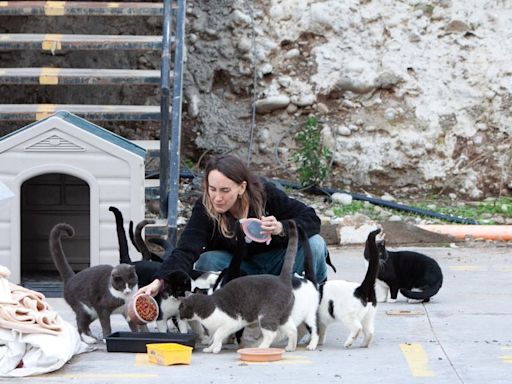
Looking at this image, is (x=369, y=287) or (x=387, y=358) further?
(x=369, y=287)

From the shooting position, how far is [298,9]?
12312mm

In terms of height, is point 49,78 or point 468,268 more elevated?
point 49,78

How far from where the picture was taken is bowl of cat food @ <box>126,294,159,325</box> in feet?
19.0

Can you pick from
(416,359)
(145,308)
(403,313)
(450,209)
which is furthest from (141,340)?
(450,209)

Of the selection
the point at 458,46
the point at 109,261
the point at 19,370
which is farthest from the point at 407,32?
the point at 19,370

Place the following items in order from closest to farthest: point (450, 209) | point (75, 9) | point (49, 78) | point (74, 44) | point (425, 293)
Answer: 1. point (425, 293)
2. point (49, 78)
3. point (74, 44)
4. point (75, 9)
5. point (450, 209)

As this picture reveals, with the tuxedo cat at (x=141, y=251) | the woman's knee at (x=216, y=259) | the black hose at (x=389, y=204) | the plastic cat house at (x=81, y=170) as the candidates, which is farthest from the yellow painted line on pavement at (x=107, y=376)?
the black hose at (x=389, y=204)

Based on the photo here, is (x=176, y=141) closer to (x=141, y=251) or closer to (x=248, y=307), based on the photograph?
(x=141, y=251)

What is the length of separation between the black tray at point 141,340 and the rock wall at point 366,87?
6.33 metres

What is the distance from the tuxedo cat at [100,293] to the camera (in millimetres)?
5957

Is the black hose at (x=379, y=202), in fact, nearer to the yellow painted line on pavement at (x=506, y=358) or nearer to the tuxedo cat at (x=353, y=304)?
the tuxedo cat at (x=353, y=304)

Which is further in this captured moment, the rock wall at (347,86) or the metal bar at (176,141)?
the rock wall at (347,86)

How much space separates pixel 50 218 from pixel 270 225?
331 centimetres

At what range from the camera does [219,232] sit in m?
6.30
